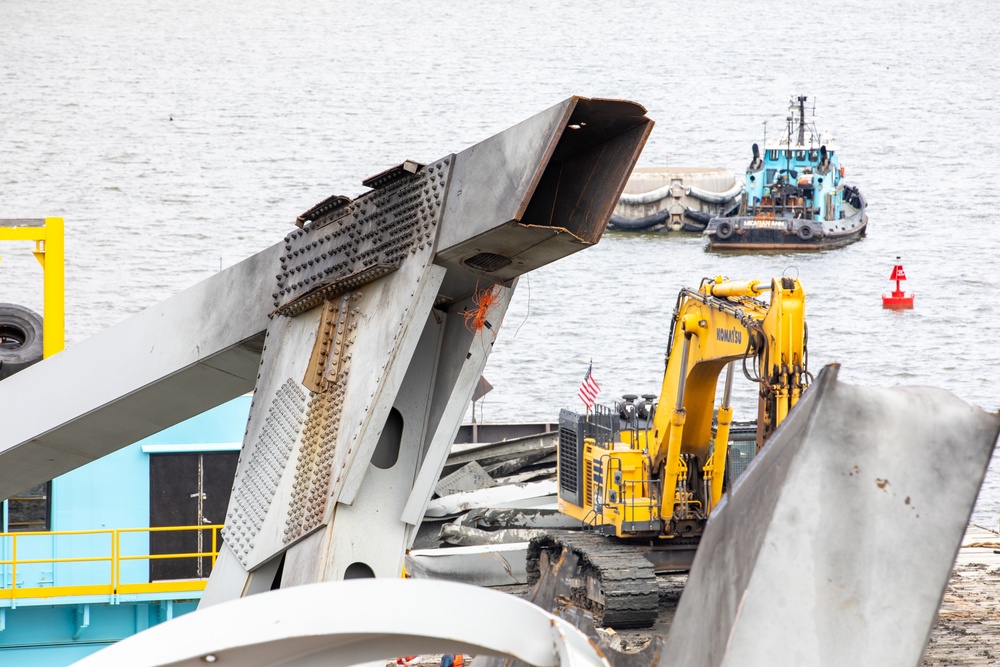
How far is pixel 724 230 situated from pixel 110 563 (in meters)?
43.1

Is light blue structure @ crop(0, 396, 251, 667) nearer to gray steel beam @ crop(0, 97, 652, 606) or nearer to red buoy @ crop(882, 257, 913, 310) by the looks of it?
gray steel beam @ crop(0, 97, 652, 606)

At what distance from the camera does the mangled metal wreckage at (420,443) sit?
2482 mm

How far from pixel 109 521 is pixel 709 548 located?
1456cm

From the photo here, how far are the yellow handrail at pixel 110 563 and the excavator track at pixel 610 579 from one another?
14.8ft

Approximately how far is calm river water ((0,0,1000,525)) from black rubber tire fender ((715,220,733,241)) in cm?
127

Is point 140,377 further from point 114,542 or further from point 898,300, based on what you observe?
point 898,300

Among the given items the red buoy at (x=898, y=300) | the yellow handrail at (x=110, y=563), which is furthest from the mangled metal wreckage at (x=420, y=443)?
the red buoy at (x=898, y=300)

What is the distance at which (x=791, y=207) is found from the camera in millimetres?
57500

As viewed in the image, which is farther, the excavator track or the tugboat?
the tugboat

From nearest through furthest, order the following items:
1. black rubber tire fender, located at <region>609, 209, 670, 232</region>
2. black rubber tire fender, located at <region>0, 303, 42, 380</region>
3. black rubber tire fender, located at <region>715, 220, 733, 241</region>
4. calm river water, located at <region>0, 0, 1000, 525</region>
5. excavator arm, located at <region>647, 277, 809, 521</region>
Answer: excavator arm, located at <region>647, 277, 809, 521</region> → black rubber tire fender, located at <region>0, 303, 42, 380</region> → calm river water, located at <region>0, 0, 1000, 525</region> → black rubber tire fender, located at <region>715, 220, 733, 241</region> → black rubber tire fender, located at <region>609, 209, 670, 232</region>

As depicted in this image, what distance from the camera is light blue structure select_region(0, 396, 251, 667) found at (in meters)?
15.7

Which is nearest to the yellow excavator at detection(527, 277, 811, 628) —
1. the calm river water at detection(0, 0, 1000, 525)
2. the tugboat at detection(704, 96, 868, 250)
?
the calm river water at detection(0, 0, 1000, 525)

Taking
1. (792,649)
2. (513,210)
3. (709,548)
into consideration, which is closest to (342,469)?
(513,210)

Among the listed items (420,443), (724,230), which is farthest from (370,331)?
(724,230)
